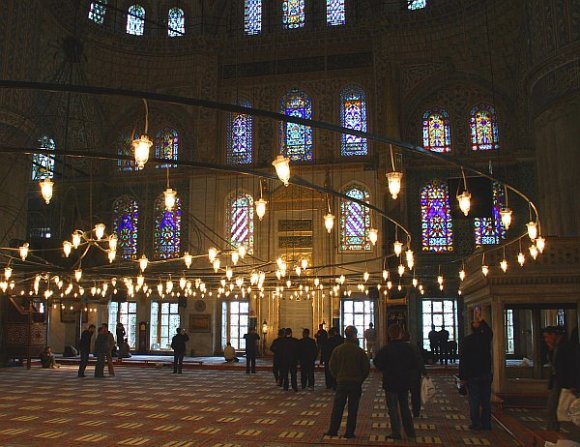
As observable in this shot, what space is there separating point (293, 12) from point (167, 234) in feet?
29.0

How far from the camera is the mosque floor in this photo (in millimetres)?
6445

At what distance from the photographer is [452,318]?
20078 mm

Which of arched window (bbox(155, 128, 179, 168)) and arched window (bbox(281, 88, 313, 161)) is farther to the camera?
arched window (bbox(155, 128, 179, 168))

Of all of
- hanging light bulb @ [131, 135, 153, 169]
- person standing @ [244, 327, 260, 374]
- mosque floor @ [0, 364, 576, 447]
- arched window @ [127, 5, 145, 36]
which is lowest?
mosque floor @ [0, 364, 576, 447]

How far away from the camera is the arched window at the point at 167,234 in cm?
2233

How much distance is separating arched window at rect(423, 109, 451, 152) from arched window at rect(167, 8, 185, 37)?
9.24 metres

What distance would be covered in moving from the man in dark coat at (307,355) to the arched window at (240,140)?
11.8 m

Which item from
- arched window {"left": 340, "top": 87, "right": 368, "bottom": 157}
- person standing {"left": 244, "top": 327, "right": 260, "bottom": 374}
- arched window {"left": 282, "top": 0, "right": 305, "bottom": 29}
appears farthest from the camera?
arched window {"left": 282, "top": 0, "right": 305, "bottom": 29}

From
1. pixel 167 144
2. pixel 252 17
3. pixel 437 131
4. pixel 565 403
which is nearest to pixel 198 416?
pixel 565 403

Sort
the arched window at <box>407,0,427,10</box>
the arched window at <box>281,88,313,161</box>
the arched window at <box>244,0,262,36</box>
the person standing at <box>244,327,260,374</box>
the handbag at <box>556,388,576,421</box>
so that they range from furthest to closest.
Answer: the arched window at <box>244,0,262,36</box>
the arched window at <box>281,88,313,161</box>
the arched window at <box>407,0,427,10</box>
the person standing at <box>244,327,260,374</box>
the handbag at <box>556,388,576,421</box>

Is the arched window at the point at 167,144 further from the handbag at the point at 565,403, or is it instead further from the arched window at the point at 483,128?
the handbag at the point at 565,403

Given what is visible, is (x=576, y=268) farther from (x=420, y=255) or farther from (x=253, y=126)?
(x=253, y=126)

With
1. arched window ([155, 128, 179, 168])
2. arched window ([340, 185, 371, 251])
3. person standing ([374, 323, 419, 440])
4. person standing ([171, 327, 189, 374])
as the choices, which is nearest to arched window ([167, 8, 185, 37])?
arched window ([155, 128, 179, 168])

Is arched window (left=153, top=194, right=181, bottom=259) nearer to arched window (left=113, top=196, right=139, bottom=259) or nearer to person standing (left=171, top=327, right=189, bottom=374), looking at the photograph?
arched window (left=113, top=196, right=139, bottom=259)
